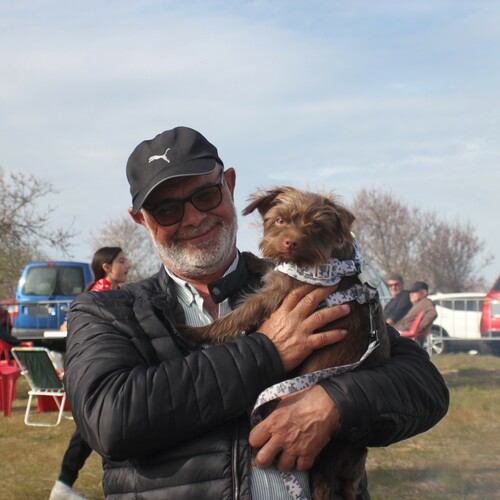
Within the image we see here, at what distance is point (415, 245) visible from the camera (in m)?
52.1

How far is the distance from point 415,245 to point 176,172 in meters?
50.6

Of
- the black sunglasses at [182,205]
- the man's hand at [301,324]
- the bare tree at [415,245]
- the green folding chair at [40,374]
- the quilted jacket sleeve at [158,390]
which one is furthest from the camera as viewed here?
the bare tree at [415,245]

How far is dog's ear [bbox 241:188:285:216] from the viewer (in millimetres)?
3104

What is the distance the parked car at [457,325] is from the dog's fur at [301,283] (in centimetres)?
1304

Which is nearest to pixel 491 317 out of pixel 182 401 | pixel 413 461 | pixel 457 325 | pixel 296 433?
pixel 457 325

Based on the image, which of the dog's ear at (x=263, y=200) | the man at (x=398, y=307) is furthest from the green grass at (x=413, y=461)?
the dog's ear at (x=263, y=200)

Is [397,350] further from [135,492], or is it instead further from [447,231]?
[447,231]

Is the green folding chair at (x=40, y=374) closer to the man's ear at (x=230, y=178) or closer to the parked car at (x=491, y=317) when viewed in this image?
the man's ear at (x=230, y=178)

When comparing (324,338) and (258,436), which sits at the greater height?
(324,338)

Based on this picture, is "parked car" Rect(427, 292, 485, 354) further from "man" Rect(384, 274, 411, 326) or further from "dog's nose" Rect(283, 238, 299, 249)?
"dog's nose" Rect(283, 238, 299, 249)

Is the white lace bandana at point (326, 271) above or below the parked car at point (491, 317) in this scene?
above

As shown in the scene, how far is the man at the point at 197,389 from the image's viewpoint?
231 centimetres

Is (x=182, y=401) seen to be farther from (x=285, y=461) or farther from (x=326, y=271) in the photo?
(x=326, y=271)

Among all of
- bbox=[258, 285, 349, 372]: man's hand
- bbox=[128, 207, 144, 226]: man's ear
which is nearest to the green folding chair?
bbox=[128, 207, 144, 226]: man's ear
